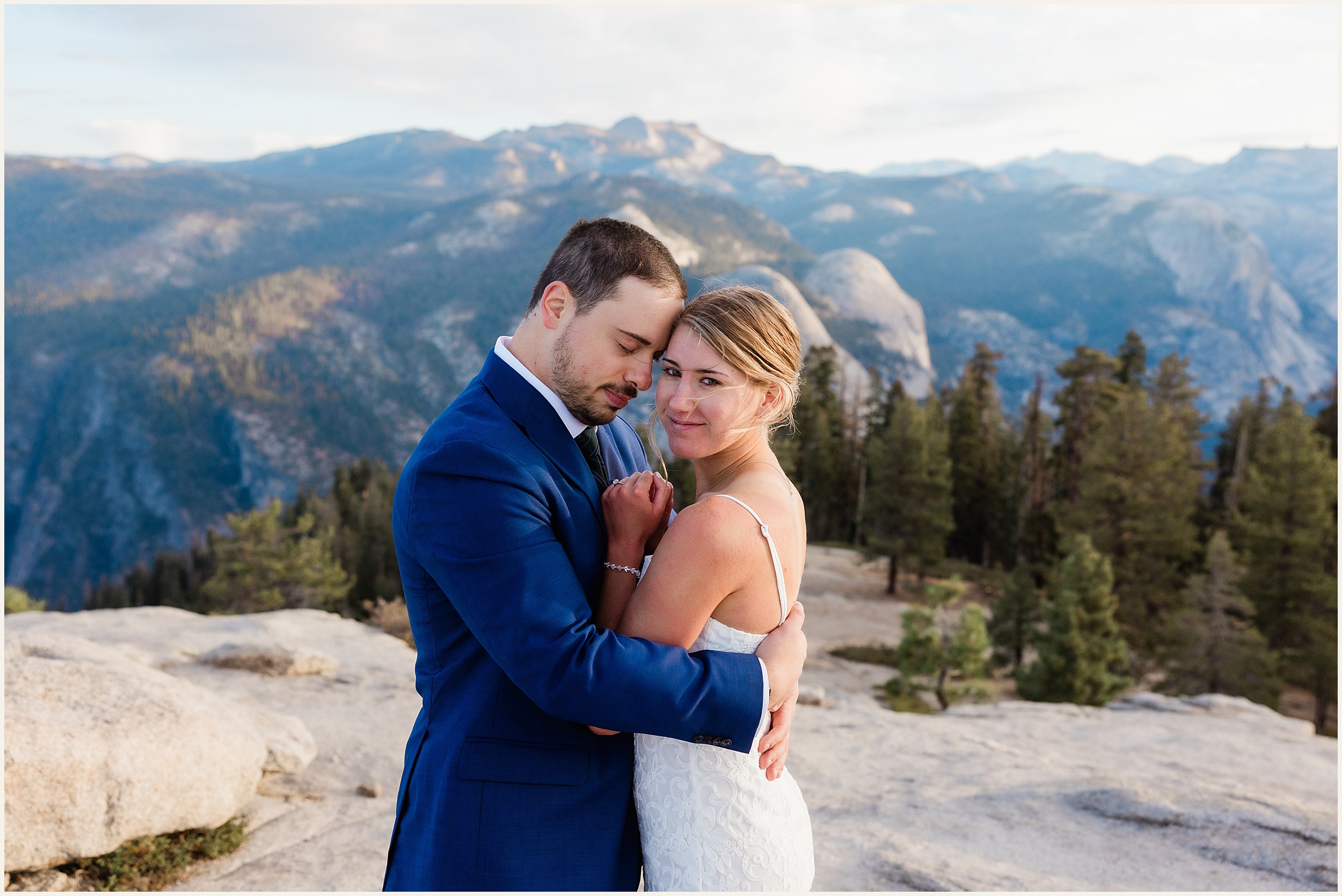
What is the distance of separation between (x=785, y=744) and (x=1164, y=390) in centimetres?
4923

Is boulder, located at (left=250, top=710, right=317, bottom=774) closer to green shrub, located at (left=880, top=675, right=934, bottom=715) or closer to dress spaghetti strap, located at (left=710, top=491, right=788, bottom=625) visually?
dress spaghetti strap, located at (left=710, top=491, right=788, bottom=625)

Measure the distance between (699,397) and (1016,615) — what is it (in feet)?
92.2

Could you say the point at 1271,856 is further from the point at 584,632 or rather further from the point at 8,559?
the point at 8,559

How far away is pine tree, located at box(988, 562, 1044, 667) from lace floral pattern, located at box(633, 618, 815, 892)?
26992mm

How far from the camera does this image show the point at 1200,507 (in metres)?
41.3

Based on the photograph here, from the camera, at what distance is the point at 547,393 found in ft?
9.59

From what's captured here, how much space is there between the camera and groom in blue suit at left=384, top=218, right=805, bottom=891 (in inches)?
98.1

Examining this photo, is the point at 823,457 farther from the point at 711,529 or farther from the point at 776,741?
the point at 711,529

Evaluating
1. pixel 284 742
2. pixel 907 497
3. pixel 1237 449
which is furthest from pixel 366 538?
pixel 1237 449

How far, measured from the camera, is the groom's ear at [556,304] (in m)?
2.90

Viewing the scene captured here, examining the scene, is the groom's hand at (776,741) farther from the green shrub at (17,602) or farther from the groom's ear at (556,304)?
the green shrub at (17,602)

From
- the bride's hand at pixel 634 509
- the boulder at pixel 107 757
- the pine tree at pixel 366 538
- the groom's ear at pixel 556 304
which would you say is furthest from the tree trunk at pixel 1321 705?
the pine tree at pixel 366 538

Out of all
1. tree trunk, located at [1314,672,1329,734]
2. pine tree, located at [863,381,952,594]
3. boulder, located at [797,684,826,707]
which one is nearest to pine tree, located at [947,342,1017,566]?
pine tree, located at [863,381,952,594]

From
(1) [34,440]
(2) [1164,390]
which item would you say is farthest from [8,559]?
(2) [1164,390]
